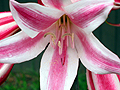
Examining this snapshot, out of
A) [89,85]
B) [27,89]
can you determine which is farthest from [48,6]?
[27,89]

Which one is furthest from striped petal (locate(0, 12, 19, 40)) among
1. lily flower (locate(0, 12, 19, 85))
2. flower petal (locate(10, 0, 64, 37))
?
flower petal (locate(10, 0, 64, 37))

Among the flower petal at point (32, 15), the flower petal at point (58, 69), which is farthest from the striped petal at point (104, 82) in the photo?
the flower petal at point (32, 15)

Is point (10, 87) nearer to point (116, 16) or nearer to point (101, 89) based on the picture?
point (116, 16)

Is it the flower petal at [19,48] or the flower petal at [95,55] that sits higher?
the flower petal at [19,48]

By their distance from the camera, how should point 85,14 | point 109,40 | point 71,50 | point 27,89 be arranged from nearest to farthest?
point 85,14, point 71,50, point 27,89, point 109,40

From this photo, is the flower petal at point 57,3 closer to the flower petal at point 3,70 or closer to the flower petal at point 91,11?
the flower petal at point 91,11


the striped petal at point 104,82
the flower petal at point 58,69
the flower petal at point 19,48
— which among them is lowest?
the striped petal at point 104,82

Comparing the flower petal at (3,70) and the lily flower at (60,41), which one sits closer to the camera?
the lily flower at (60,41)
